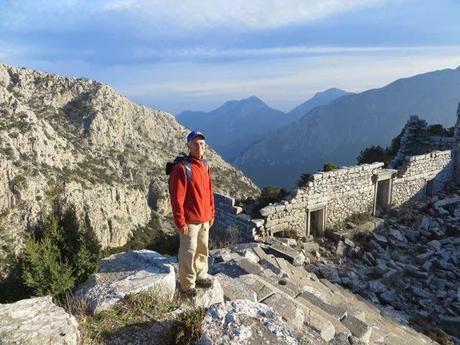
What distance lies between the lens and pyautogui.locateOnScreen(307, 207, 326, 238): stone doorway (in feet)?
45.5

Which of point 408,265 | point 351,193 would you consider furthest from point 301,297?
point 351,193

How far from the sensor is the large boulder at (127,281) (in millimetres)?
4641

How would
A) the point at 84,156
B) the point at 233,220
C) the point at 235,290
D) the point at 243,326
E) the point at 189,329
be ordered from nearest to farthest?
the point at 243,326, the point at 189,329, the point at 235,290, the point at 233,220, the point at 84,156

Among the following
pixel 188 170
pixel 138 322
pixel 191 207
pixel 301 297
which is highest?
pixel 188 170

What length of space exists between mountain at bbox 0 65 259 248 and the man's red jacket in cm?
3374

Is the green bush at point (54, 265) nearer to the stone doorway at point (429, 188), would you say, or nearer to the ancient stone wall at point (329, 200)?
the ancient stone wall at point (329, 200)

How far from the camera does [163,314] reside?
4508 millimetres

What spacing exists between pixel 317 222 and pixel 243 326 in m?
10.6

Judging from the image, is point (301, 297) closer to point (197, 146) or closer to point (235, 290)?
point (235, 290)

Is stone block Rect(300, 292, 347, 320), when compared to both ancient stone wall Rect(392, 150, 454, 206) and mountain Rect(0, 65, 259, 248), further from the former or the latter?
mountain Rect(0, 65, 259, 248)

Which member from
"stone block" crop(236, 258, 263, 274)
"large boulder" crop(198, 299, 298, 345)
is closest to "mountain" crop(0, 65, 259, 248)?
"stone block" crop(236, 258, 263, 274)

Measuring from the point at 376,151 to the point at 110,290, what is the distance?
71.5 feet

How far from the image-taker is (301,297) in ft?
23.9

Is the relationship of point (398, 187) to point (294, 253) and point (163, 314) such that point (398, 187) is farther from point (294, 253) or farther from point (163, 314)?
point (163, 314)
